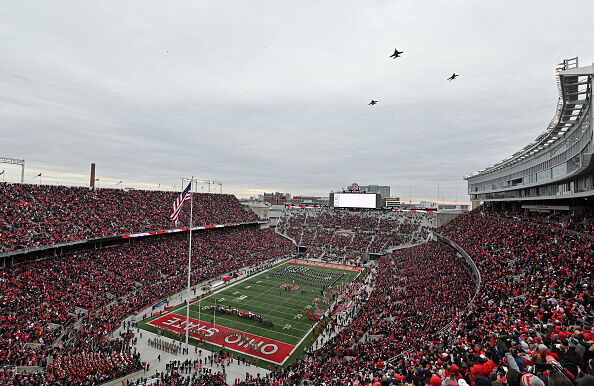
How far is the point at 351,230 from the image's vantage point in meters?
69.6

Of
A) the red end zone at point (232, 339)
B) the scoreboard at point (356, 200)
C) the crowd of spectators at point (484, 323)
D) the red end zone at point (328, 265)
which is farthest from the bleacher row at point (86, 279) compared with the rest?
the scoreboard at point (356, 200)

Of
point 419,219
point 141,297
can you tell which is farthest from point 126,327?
point 419,219

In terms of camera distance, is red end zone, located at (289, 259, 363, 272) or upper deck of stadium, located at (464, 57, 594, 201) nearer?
upper deck of stadium, located at (464, 57, 594, 201)

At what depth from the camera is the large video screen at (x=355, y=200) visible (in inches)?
2995

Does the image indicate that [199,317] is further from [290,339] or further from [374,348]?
[374,348]

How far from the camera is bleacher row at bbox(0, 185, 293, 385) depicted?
18.4 metres

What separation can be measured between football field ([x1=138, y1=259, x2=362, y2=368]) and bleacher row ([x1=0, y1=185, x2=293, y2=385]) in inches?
164

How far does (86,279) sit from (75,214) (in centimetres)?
1151

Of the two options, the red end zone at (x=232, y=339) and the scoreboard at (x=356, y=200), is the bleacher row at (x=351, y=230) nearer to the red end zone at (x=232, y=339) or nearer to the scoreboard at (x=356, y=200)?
the scoreboard at (x=356, y=200)

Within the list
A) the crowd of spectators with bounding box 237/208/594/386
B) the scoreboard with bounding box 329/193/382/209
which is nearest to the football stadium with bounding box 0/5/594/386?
the crowd of spectators with bounding box 237/208/594/386

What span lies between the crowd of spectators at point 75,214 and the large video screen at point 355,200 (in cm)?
3461

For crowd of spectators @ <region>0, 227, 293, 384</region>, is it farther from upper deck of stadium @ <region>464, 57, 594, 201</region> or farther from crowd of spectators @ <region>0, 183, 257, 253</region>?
upper deck of stadium @ <region>464, 57, 594, 201</region>

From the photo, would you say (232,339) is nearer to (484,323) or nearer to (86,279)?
(86,279)

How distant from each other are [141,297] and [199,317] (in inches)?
289
